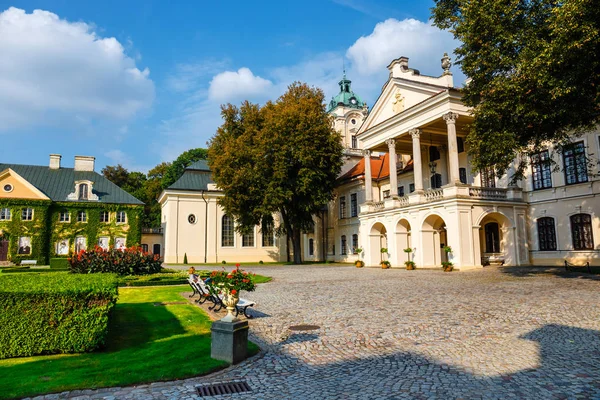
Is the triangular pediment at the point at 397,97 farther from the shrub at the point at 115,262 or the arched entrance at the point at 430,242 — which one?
the shrub at the point at 115,262

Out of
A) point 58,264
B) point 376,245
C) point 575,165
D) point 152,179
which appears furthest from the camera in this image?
point 152,179

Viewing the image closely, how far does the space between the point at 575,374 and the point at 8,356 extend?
8493mm

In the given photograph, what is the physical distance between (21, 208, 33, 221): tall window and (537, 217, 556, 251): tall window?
39918 mm

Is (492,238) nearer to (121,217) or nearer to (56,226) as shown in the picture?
(121,217)

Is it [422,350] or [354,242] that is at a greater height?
[354,242]

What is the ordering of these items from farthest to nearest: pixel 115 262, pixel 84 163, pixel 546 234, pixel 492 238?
pixel 84 163 < pixel 492 238 < pixel 546 234 < pixel 115 262

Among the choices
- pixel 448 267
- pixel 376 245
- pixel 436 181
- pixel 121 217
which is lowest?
pixel 448 267

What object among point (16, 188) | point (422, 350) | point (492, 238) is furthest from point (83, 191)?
point (422, 350)

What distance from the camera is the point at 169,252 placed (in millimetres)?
40906

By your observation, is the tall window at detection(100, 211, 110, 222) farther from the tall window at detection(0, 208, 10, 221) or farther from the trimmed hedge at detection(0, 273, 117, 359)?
the trimmed hedge at detection(0, 273, 117, 359)

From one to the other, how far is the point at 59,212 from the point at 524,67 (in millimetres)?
38904

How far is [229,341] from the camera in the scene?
6.82m

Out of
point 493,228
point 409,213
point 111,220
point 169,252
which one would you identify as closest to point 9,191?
point 111,220

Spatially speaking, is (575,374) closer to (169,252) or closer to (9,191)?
(169,252)
